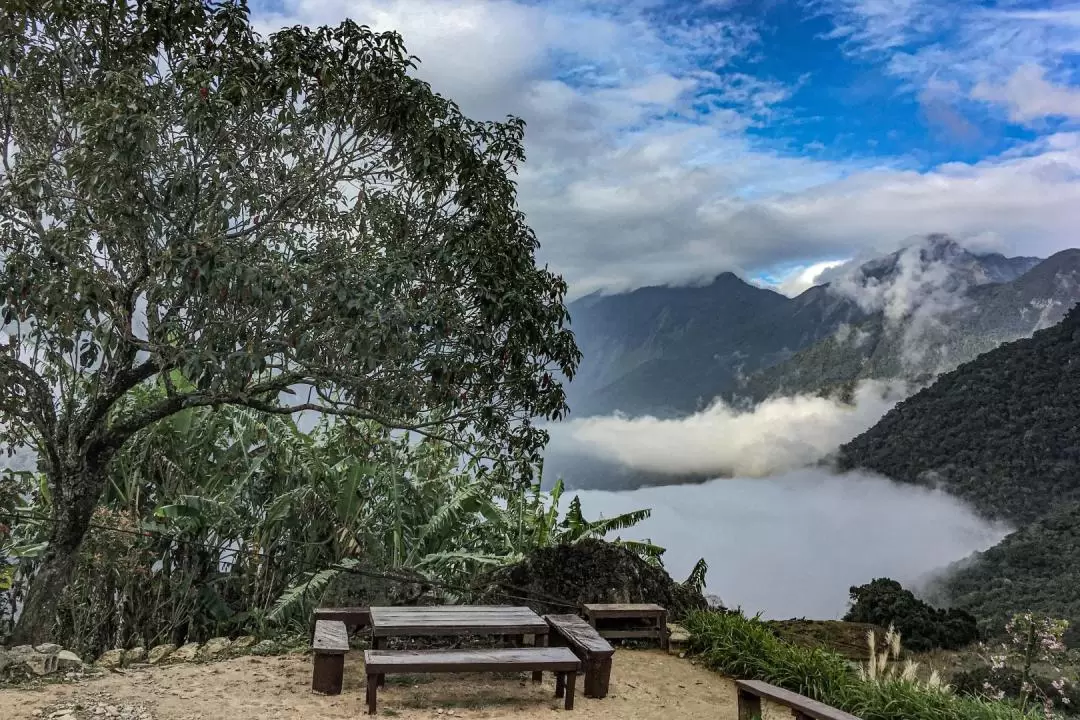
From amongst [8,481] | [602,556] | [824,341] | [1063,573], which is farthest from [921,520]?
[8,481]

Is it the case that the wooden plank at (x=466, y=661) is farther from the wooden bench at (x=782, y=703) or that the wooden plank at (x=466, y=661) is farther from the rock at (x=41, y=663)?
the rock at (x=41, y=663)

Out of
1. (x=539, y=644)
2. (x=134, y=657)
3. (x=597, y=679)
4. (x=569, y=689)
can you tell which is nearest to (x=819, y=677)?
(x=597, y=679)

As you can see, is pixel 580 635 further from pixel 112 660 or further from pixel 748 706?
pixel 112 660

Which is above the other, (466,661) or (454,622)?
(454,622)

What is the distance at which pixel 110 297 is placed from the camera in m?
5.99

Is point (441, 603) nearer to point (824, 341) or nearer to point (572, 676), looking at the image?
point (572, 676)

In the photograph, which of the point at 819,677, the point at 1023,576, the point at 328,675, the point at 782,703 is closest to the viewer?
the point at 782,703

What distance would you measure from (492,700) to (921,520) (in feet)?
185

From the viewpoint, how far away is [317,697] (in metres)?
5.91

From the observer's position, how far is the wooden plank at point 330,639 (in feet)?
19.3

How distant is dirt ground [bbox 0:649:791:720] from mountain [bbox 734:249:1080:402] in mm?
74962

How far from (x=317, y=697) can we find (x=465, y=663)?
124 centimetres

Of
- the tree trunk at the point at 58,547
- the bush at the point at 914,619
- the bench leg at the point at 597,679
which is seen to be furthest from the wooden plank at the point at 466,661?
the bush at the point at 914,619

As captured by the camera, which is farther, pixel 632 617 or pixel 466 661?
pixel 632 617
